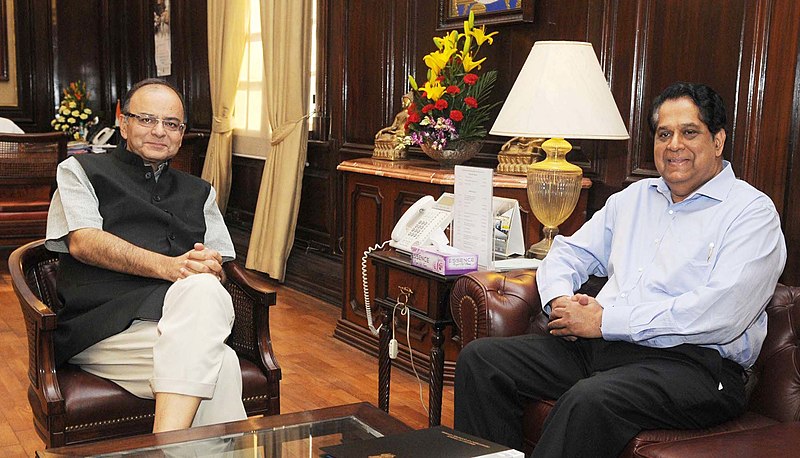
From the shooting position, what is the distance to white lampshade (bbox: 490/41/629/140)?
2.87 meters

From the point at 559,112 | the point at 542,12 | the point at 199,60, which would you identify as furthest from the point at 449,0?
the point at 199,60

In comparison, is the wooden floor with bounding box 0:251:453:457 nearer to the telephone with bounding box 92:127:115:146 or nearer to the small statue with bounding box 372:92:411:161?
the small statue with bounding box 372:92:411:161

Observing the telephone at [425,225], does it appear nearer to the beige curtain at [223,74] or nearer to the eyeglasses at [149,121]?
the eyeglasses at [149,121]

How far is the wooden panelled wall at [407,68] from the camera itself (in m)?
2.97

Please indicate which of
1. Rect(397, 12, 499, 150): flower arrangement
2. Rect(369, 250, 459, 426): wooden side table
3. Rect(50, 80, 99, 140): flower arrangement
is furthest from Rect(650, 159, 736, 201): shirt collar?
Rect(50, 80, 99, 140): flower arrangement

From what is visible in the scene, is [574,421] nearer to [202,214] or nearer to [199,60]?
[202,214]

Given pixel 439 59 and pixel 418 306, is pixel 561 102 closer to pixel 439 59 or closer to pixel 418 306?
pixel 418 306

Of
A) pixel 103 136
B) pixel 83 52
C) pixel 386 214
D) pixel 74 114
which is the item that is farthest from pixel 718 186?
pixel 83 52

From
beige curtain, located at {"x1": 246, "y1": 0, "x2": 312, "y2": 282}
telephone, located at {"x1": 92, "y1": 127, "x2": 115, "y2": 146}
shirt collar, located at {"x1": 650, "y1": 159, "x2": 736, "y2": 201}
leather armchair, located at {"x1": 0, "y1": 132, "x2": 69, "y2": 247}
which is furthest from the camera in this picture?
telephone, located at {"x1": 92, "y1": 127, "x2": 115, "y2": 146}

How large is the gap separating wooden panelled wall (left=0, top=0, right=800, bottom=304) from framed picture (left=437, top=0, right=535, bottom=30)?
0.17 feet

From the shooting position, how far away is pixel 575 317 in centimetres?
248

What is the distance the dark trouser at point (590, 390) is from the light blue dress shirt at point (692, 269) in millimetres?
71

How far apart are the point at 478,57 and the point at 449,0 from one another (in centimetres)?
34

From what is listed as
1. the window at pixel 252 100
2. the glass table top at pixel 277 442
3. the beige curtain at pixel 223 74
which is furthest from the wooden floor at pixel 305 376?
the beige curtain at pixel 223 74
